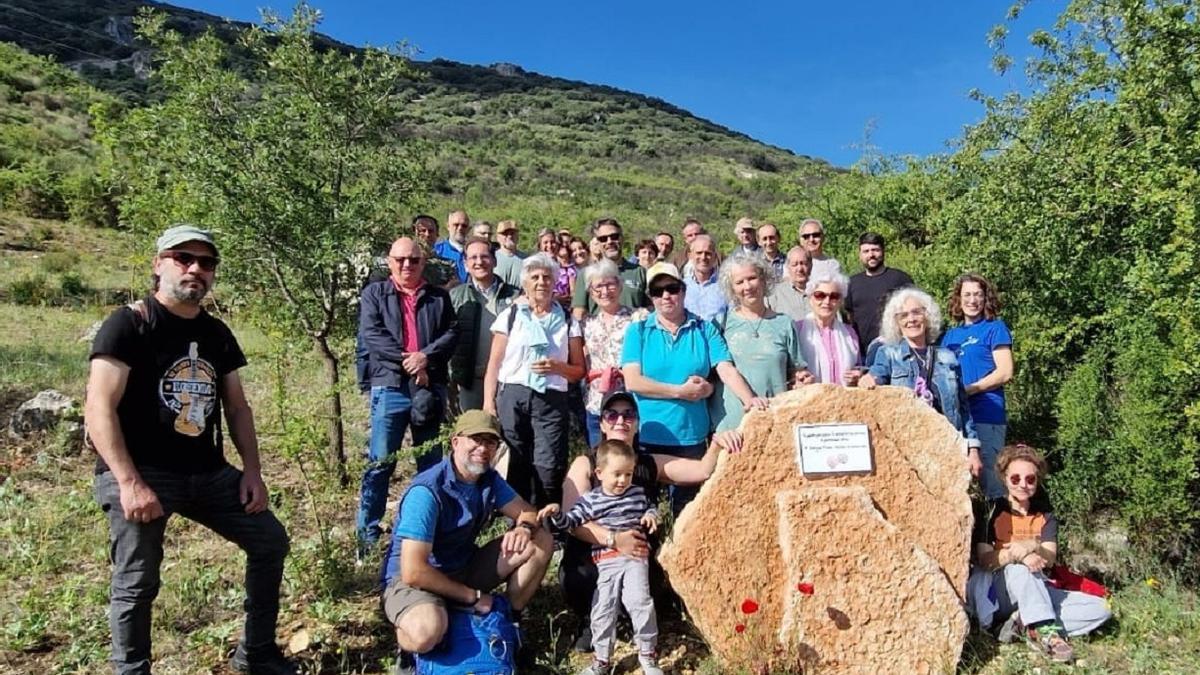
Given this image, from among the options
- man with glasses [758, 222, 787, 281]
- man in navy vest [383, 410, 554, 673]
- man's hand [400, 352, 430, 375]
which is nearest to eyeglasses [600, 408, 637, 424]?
man in navy vest [383, 410, 554, 673]

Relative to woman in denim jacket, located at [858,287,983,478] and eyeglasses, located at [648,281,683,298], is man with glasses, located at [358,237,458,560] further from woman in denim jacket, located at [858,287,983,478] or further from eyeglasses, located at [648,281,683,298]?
woman in denim jacket, located at [858,287,983,478]

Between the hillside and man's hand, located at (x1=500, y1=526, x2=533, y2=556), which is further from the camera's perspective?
the hillside

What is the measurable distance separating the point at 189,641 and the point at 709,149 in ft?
172

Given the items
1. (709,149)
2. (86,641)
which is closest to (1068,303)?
(86,641)

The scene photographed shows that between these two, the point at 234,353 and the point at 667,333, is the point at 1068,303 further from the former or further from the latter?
the point at 234,353

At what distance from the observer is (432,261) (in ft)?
19.7

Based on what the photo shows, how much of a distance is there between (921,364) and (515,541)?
8.94 feet

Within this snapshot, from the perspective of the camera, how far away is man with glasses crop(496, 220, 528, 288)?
22.4ft

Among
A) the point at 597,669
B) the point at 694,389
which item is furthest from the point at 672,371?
the point at 597,669

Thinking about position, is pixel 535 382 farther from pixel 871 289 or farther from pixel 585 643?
pixel 871 289

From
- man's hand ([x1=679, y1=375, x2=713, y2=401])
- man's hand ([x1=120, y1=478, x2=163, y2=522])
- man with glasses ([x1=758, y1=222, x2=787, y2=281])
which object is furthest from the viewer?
man with glasses ([x1=758, y1=222, x2=787, y2=281])

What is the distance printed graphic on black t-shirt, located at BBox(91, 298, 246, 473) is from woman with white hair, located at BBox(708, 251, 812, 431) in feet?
8.82

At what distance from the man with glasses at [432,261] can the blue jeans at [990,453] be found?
4.02m

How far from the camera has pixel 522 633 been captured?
4016mm
